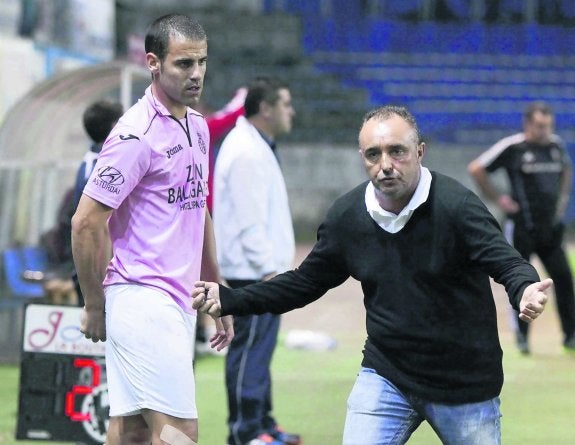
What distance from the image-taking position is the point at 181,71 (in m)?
5.30

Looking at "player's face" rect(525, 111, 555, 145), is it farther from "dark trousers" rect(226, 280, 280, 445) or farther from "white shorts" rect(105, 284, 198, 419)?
"white shorts" rect(105, 284, 198, 419)

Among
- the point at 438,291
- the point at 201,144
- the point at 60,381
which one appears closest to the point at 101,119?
the point at 60,381

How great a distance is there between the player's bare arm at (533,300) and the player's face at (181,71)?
161 centimetres

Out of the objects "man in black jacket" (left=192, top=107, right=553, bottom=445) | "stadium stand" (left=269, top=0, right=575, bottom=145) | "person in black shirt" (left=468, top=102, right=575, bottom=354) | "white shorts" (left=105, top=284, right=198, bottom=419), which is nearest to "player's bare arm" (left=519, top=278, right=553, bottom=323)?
"man in black jacket" (left=192, top=107, right=553, bottom=445)

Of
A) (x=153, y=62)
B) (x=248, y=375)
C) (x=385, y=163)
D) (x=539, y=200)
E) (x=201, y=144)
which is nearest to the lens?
(x=385, y=163)

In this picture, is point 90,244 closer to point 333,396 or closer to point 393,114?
point 393,114

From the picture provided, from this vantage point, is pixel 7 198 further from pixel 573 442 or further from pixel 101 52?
pixel 573 442

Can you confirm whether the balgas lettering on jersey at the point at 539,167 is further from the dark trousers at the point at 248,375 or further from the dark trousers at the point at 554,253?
the dark trousers at the point at 248,375

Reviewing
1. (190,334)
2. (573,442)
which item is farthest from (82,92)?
(190,334)

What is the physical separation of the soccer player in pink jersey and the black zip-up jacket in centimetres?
76

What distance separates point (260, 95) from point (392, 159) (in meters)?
3.28

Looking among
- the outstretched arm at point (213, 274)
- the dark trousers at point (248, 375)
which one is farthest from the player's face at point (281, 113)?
the outstretched arm at point (213, 274)

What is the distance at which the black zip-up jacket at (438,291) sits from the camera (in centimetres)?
478

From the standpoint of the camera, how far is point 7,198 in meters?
11.9
